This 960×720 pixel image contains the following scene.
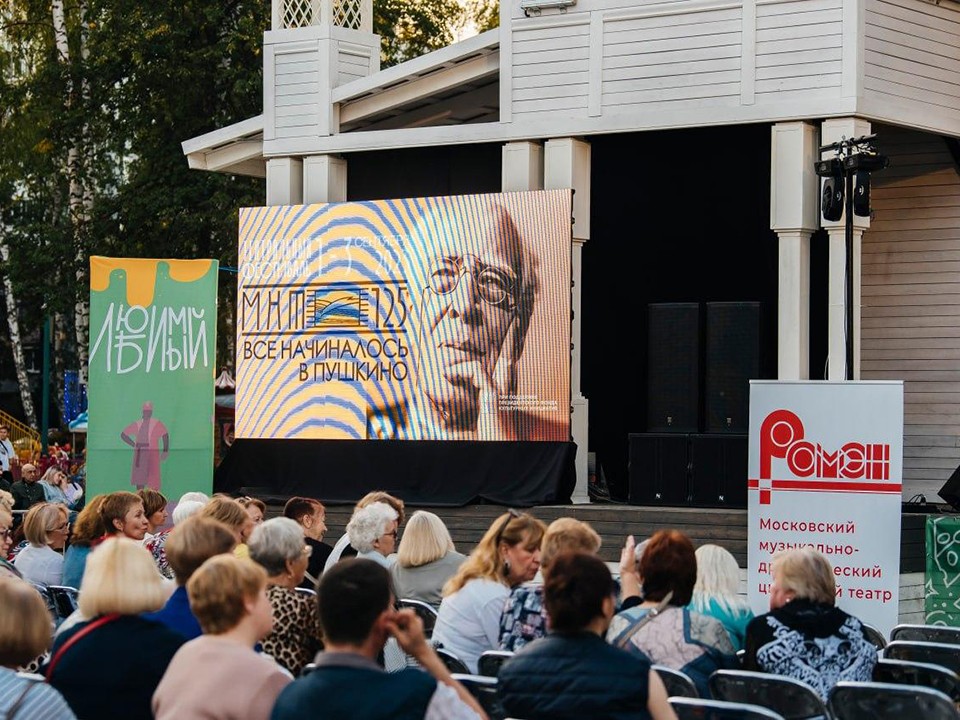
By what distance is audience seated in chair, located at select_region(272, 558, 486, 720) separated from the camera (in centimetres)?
387

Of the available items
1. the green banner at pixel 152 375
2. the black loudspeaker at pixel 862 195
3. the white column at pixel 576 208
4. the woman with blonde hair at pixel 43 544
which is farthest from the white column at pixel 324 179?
the woman with blonde hair at pixel 43 544

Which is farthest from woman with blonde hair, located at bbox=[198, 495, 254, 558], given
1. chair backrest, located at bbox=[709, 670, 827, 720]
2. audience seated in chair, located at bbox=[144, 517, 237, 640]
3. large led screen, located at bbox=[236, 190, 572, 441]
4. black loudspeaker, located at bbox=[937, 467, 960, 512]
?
black loudspeaker, located at bbox=[937, 467, 960, 512]

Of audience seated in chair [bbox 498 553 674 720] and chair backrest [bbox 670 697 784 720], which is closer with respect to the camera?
audience seated in chair [bbox 498 553 674 720]

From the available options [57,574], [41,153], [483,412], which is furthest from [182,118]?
[57,574]

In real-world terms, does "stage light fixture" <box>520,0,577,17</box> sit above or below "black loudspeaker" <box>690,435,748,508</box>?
above

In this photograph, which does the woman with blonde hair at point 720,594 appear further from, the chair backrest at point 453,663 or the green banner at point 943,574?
the green banner at point 943,574

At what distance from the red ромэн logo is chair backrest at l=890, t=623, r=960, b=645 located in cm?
296

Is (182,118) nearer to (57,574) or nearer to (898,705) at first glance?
(57,574)

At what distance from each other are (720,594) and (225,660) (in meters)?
2.52

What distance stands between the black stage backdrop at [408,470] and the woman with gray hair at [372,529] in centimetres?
654

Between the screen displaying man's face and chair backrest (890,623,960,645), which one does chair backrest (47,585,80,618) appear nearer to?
chair backrest (890,623,960,645)

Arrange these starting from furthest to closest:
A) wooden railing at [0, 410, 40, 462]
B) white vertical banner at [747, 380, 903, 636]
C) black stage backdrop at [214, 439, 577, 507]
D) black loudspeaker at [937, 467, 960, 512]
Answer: wooden railing at [0, 410, 40, 462]
black stage backdrop at [214, 439, 577, 507]
black loudspeaker at [937, 467, 960, 512]
white vertical banner at [747, 380, 903, 636]

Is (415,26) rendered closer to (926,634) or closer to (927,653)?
(926,634)

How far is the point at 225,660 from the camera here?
4191 millimetres
